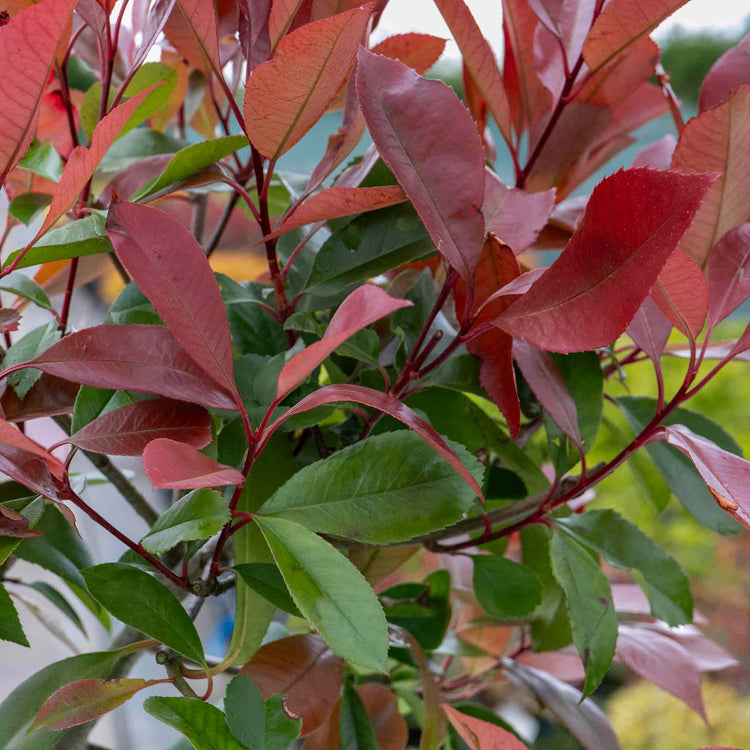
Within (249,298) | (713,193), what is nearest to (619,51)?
(713,193)

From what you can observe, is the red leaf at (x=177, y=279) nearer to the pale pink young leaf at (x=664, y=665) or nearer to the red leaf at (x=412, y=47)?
the red leaf at (x=412, y=47)

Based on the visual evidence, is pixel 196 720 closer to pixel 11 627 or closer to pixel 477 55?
pixel 11 627

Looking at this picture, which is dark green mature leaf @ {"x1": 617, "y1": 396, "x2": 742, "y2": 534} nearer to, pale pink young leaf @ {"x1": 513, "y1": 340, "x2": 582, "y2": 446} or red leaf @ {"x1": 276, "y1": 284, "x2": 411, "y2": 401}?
pale pink young leaf @ {"x1": 513, "y1": 340, "x2": 582, "y2": 446}

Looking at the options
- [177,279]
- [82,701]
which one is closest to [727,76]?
[177,279]

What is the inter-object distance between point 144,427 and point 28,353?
8 centimetres

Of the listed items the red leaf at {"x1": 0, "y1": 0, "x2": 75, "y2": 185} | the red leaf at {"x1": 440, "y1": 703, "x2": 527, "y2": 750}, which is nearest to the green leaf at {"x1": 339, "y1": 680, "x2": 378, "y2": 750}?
the red leaf at {"x1": 440, "y1": 703, "x2": 527, "y2": 750}

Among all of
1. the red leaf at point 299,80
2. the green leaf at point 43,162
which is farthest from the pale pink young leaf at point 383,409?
the green leaf at point 43,162

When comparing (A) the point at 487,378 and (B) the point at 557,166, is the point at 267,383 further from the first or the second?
(B) the point at 557,166

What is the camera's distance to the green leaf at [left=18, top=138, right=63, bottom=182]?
0.40m

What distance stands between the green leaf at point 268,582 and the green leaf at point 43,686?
77 millimetres

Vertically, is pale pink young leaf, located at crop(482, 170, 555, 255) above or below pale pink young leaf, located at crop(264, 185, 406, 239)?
below

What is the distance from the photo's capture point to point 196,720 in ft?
0.91

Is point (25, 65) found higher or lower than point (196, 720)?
higher

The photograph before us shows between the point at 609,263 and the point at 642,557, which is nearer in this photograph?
the point at 609,263
